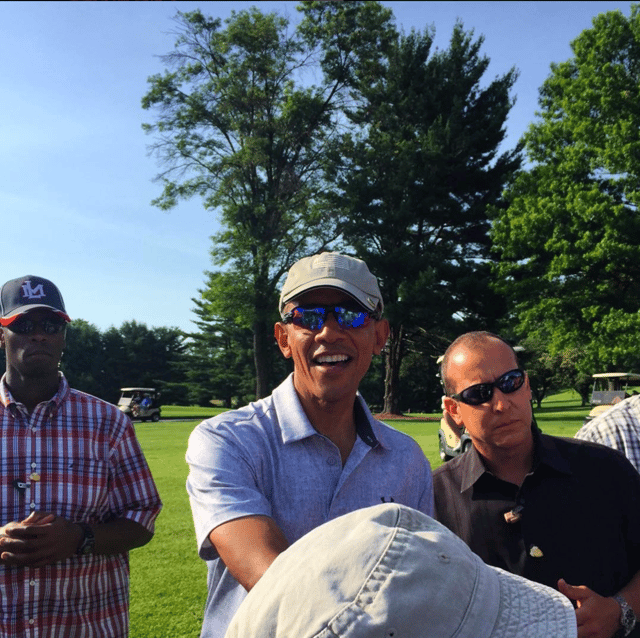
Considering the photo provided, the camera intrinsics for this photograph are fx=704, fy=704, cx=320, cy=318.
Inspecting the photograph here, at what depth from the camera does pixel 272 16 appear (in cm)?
3962

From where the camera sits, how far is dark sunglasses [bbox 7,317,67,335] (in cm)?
322

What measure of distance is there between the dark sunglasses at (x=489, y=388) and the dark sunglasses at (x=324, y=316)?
3.08 ft

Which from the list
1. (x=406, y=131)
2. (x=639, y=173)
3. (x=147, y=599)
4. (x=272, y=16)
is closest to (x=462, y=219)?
(x=406, y=131)

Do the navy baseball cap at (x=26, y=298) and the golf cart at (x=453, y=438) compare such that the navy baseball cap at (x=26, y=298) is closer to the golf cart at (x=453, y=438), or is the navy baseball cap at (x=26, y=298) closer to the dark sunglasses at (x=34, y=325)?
the dark sunglasses at (x=34, y=325)

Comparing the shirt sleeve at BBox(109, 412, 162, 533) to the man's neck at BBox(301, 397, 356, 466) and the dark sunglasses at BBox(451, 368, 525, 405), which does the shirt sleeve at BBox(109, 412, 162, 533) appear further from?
the dark sunglasses at BBox(451, 368, 525, 405)

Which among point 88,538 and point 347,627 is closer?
point 347,627

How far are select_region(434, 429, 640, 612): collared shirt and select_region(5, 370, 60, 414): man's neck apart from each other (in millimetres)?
1823

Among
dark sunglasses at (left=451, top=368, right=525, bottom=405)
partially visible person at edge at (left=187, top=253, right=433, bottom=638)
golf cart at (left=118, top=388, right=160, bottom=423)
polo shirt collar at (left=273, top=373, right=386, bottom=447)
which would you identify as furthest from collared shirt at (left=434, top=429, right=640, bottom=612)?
golf cart at (left=118, top=388, right=160, bottom=423)

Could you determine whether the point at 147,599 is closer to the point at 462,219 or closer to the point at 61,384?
the point at 61,384

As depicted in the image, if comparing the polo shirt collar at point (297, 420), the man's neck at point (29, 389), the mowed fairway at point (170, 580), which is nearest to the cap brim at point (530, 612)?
the polo shirt collar at point (297, 420)

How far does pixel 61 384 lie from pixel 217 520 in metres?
1.76

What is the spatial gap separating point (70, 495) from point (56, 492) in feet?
0.19

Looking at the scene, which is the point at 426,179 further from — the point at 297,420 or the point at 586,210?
the point at 297,420

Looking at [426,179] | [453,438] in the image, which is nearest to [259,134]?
[426,179]
